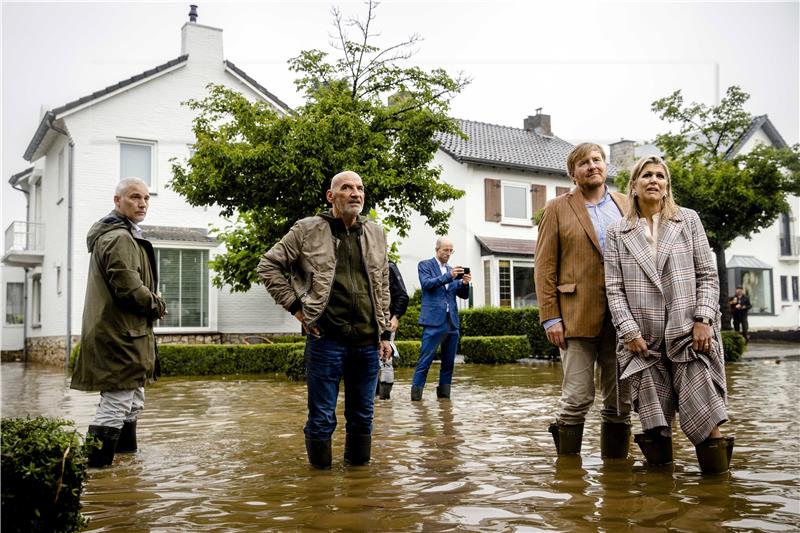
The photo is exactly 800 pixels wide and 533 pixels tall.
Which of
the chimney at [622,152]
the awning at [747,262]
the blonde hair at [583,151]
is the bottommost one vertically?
the blonde hair at [583,151]

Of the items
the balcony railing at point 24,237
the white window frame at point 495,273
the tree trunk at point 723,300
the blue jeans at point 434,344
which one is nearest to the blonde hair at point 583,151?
the blue jeans at point 434,344

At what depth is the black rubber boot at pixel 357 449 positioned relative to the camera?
489 cm

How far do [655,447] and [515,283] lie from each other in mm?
22267

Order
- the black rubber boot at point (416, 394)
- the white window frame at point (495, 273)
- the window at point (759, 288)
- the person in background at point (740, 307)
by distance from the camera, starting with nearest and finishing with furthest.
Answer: the black rubber boot at point (416, 394), the person in background at point (740, 307), the white window frame at point (495, 273), the window at point (759, 288)

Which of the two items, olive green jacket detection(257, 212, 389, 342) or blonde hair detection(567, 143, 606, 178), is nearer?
olive green jacket detection(257, 212, 389, 342)

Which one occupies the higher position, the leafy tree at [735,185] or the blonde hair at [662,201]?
the leafy tree at [735,185]

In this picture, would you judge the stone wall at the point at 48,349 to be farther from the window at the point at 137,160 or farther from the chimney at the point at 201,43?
the chimney at the point at 201,43

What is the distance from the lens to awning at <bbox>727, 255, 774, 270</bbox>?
109 ft

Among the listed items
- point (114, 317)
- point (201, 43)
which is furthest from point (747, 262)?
point (114, 317)

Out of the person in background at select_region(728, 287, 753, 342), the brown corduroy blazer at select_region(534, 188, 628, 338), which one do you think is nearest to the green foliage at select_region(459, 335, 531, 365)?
the person in background at select_region(728, 287, 753, 342)

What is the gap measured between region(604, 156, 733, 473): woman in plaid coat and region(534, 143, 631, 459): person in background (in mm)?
198

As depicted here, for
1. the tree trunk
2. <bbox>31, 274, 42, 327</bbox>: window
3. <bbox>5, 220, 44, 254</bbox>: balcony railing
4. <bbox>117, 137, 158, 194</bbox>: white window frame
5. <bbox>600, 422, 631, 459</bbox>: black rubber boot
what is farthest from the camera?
<bbox>31, 274, 42, 327</bbox>: window

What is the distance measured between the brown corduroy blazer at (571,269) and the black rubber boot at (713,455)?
0.88 meters

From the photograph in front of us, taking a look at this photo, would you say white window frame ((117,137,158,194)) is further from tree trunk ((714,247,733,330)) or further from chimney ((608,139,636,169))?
chimney ((608,139,636,169))
